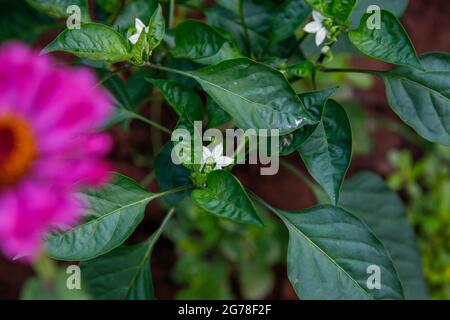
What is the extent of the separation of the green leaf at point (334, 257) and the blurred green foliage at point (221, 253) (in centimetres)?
64

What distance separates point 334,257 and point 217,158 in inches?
10.8

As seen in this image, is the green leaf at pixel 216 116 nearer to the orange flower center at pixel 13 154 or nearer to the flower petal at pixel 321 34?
the flower petal at pixel 321 34

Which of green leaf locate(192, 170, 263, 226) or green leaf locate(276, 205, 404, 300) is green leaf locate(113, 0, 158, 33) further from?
green leaf locate(276, 205, 404, 300)

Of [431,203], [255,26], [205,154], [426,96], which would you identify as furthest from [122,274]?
[431,203]

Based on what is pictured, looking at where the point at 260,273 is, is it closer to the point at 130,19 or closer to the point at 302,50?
the point at 302,50

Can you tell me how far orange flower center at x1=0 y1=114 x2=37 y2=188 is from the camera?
0.54 meters

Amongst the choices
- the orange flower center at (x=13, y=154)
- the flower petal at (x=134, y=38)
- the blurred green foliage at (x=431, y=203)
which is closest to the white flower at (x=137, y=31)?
the flower petal at (x=134, y=38)

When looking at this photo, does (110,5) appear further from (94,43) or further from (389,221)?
(389,221)

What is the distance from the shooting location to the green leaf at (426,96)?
989 mm

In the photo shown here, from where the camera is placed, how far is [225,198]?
0.91 meters

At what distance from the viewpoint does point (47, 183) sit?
0.53 m

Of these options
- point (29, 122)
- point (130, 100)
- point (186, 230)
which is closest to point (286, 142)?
point (130, 100)

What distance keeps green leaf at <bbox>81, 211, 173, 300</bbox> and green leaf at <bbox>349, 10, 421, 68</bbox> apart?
1.70ft

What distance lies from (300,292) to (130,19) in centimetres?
58
